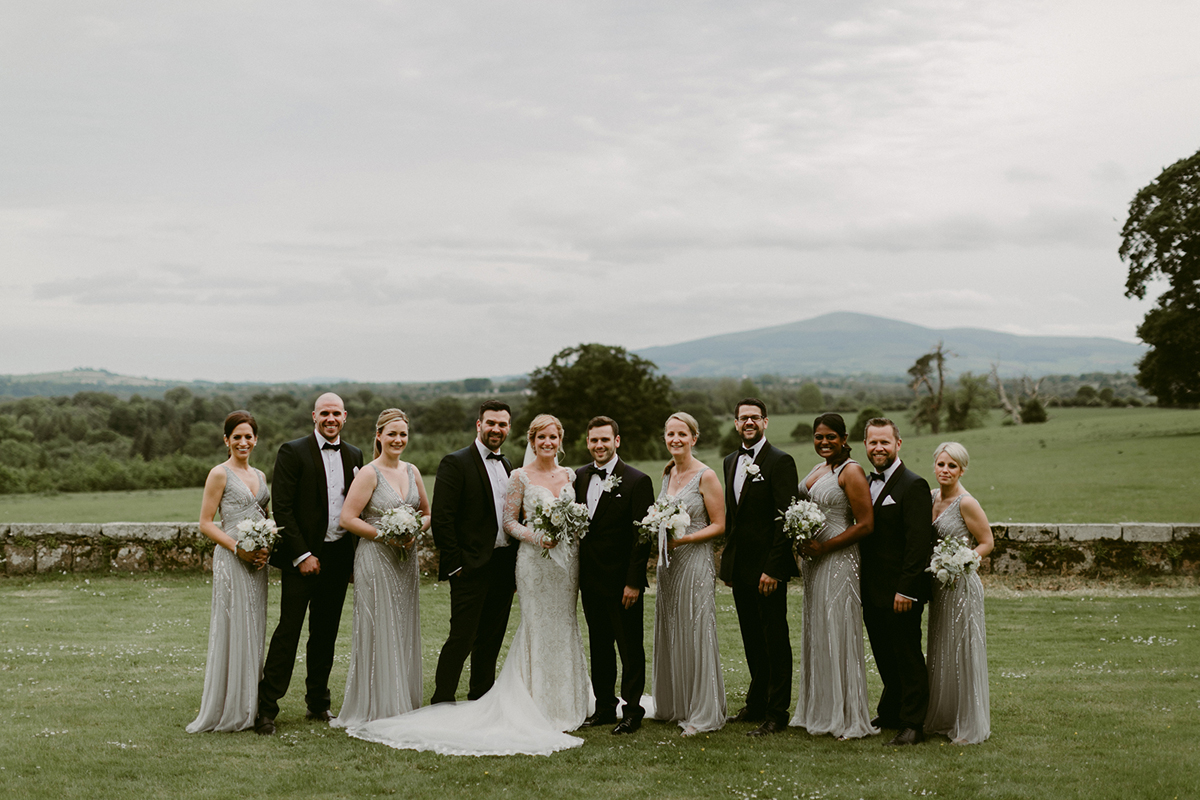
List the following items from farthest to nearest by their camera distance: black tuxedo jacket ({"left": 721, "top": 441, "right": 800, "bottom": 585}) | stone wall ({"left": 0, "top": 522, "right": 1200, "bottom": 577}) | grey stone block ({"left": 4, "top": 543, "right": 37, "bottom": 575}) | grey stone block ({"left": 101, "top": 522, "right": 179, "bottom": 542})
→ grey stone block ({"left": 101, "top": 522, "right": 179, "bottom": 542}) < grey stone block ({"left": 4, "top": 543, "right": 37, "bottom": 575}) < stone wall ({"left": 0, "top": 522, "right": 1200, "bottom": 577}) < black tuxedo jacket ({"left": 721, "top": 441, "right": 800, "bottom": 585})

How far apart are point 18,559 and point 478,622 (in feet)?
33.0

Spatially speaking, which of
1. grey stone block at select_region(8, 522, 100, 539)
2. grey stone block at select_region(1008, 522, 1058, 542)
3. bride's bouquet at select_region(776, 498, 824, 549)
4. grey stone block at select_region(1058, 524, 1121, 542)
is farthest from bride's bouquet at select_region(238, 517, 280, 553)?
grey stone block at select_region(1058, 524, 1121, 542)

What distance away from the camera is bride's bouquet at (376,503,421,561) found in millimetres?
6438

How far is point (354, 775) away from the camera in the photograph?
5.53 meters

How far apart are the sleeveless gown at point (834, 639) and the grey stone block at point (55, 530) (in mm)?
11470

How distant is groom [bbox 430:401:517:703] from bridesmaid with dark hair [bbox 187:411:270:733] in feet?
4.25

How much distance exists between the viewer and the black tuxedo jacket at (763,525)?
21.6 ft

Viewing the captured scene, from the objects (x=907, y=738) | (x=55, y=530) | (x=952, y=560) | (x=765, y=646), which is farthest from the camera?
(x=55, y=530)

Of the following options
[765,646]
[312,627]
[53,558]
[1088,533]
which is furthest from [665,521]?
[53,558]

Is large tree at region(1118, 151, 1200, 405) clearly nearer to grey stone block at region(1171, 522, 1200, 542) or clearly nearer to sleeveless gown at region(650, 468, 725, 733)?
grey stone block at region(1171, 522, 1200, 542)

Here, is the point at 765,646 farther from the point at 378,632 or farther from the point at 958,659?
the point at 378,632

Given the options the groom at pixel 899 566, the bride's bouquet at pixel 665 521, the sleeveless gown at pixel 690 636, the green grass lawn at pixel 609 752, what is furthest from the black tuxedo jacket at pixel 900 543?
the bride's bouquet at pixel 665 521

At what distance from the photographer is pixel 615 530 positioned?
675 centimetres

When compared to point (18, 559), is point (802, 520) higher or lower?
higher
